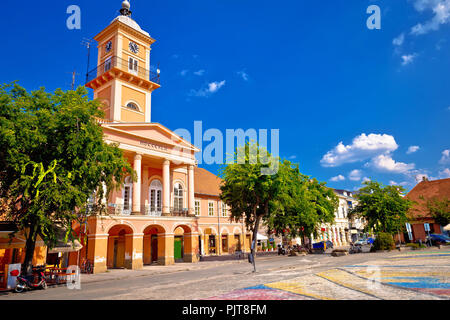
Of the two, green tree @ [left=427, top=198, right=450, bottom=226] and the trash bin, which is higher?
green tree @ [left=427, top=198, right=450, bottom=226]

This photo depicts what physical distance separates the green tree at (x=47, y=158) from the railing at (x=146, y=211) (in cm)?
938

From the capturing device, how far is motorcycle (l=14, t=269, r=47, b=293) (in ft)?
46.4

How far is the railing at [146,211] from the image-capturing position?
2711 cm

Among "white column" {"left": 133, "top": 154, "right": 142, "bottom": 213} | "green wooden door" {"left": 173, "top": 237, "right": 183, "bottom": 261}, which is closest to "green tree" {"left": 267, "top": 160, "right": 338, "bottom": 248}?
"green wooden door" {"left": 173, "top": 237, "right": 183, "bottom": 261}

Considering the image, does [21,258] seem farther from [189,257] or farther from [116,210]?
[189,257]

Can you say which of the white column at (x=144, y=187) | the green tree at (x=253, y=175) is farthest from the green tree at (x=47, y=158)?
the white column at (x=144, y=187)

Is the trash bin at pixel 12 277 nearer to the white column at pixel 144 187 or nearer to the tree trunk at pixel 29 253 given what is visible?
the tree trunk at pixel 29 253

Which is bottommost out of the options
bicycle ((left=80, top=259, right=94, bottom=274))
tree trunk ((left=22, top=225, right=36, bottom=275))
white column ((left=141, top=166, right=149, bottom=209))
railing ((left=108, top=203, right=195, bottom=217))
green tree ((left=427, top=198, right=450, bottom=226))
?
bicycle ((left=80, top=259, right=94, bottom=274))

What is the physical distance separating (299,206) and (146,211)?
55.3 ft

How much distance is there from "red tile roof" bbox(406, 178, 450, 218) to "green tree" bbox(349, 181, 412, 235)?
10.3 m

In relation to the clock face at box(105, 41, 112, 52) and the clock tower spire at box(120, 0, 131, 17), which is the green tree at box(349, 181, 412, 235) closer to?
the clock face at box(105, 41, 112, 52)

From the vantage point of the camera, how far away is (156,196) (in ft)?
109
